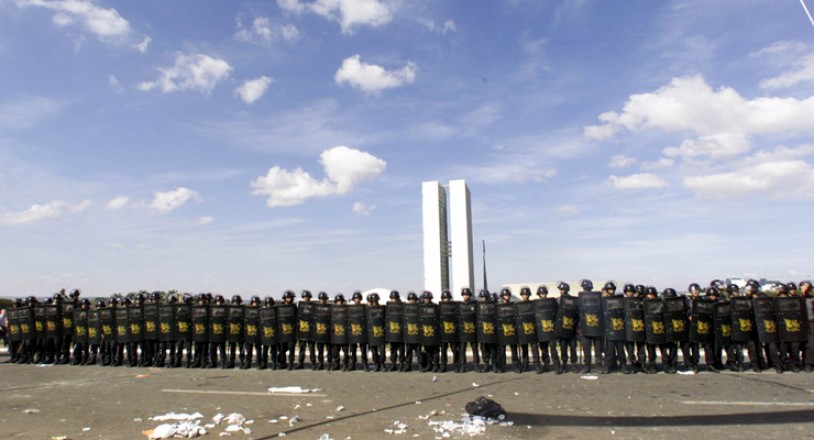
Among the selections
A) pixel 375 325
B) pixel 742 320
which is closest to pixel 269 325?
pixel 375 325

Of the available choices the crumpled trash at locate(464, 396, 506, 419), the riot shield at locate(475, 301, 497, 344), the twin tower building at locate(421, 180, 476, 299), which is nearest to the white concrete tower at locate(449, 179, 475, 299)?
the twin tower building at locate(421, 180, 476, 299)

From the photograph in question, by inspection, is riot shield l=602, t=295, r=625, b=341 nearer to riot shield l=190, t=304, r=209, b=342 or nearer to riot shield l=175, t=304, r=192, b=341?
riot shield l=190, t=304, r=209, b=342

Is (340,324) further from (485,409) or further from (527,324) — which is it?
(485,409)

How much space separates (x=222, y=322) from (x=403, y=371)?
4.83 metres

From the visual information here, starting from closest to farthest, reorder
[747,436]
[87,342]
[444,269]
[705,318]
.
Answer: [747,436], [705,318], [87,342], [444,269]

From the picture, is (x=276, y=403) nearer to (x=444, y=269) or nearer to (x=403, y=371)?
(x=403, y=371)

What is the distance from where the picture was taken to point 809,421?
764 centimetres

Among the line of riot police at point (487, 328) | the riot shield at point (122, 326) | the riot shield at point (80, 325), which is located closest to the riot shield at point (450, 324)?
the line of riot police at point (487, 328)

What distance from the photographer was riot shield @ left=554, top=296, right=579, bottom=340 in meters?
12.7

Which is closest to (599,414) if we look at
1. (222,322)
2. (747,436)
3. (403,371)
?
(747,436)

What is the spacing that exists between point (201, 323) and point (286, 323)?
2354 millimetres

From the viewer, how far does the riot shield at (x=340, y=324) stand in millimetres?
14289

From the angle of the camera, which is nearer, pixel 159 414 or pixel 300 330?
pixel 159 414

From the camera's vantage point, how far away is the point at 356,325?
1420cm
